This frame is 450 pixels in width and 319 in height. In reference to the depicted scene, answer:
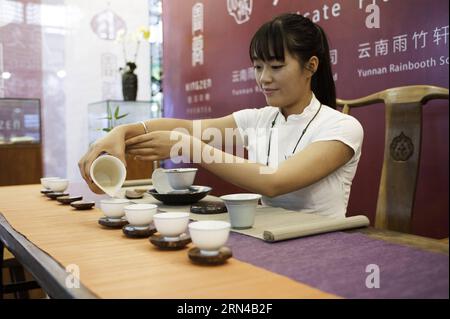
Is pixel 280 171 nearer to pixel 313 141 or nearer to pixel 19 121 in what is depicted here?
pixel 313 141

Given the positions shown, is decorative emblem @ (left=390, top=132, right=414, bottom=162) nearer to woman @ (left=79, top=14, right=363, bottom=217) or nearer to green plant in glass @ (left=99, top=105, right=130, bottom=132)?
woman @ (left=79, top=14, right=363, bottom=217)

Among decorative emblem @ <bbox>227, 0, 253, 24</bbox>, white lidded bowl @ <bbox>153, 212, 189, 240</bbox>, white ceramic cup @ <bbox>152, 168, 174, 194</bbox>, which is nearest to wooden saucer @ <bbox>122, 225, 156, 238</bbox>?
white lidded bowl @ <bbox>153, 212, 189, 240</bbox>

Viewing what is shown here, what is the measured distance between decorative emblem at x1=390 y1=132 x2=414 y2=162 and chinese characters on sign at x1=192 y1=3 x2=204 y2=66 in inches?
99.5

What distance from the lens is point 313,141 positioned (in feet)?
4.83

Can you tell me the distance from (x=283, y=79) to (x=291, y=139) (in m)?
0.25

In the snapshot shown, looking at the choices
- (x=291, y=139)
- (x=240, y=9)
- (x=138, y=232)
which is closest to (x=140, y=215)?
(x=138, y=232)

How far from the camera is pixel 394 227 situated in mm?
1503

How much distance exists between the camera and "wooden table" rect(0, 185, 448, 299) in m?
0.70

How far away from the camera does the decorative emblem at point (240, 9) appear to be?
3236 millimetres

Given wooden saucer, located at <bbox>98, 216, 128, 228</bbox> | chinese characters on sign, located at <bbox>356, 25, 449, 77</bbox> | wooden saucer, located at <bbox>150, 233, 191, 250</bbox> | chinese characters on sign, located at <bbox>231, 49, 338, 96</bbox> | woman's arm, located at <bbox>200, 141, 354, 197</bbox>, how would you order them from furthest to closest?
1. chinese characters on sign, located at <bbox>231, 49, 338, 96</bbox>
2. chinese characters on sign, located at <bbox>356, 25, 449, 77</bbox>
3. woman's arm, located at <bbox>200, 141, 354, 197</bbox>
4. wooden saucer, located at <bbox>98, 216, 128, 228</bbox>
5. wooden saucer, located at <bbox>150, 233, 191, 250</bbox>

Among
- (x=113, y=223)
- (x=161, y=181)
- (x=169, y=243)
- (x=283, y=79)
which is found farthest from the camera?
(x=161, y=181)

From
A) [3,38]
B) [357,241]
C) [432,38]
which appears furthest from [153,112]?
[357,241]

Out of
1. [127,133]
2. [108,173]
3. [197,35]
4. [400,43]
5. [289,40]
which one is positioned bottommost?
[108,173]
